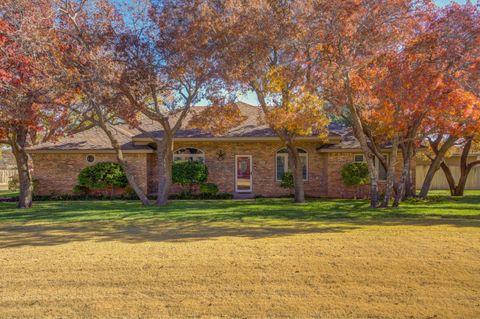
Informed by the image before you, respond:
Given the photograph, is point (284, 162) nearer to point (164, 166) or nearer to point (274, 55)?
point (164, 166)

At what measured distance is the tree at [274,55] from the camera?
42.4ft

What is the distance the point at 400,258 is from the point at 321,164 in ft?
45.7

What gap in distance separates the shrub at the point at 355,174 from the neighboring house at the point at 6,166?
3117 centimetres

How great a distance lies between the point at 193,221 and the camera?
1187 cm

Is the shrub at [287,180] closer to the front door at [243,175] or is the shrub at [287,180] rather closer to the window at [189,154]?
the front door at [243,175]

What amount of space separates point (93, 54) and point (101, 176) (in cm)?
759

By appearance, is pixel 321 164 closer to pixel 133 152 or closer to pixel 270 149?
pixel 270 149

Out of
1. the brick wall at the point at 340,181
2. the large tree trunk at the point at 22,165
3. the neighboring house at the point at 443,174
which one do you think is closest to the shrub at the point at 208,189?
the brick wall at the point at 340,181

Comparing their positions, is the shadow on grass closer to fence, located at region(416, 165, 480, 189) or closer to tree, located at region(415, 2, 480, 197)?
tree, located at region(415, 2, 480, 197)

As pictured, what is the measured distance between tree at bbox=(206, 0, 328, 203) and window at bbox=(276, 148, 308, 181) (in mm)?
5380

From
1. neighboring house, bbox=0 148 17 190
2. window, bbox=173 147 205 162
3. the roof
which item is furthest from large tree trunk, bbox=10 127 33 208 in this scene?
neighboring house, bbox=0 148 17 190

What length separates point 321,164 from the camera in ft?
68.3

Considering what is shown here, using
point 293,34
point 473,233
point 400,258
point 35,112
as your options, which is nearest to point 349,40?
point 293,34

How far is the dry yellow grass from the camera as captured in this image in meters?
4.97
